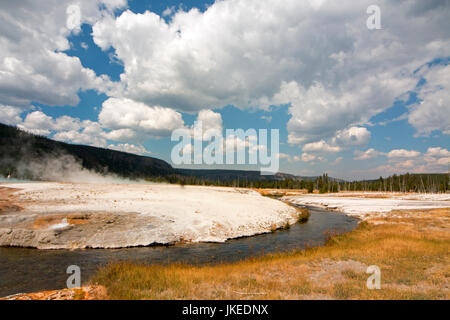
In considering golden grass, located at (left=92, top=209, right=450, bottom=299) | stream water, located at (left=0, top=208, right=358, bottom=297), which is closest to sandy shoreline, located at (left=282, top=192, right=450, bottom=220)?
stream water, located at (left=0, top=208, right=358, bottom=297)

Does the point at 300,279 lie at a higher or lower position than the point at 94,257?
higher

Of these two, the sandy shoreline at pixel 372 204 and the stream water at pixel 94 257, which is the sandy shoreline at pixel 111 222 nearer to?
the stream water at pixel 94 257

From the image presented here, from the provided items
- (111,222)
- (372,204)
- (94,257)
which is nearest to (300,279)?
(94,257)

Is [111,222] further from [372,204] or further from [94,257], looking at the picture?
[372,204]

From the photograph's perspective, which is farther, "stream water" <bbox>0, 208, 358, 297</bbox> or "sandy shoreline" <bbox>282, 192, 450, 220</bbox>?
"sandy shoreline" <bbox>282, 192, 450, 220</bbox>

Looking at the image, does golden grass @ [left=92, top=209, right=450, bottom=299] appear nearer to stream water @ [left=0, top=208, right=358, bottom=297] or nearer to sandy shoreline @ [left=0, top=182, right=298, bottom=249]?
stream water @ [left=0, top=208, right=358, bottom=297]

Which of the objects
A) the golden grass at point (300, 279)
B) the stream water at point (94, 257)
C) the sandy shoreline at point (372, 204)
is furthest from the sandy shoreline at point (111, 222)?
the sandy shoreline at point (372, 204)

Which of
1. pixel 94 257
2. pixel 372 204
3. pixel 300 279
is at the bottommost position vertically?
pixel 372 204

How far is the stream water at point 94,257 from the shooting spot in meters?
12.6

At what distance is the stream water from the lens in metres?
12.6

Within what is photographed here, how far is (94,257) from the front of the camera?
16984mm

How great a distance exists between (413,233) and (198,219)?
24.9 metres

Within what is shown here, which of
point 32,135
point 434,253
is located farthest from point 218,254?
point 32,135
